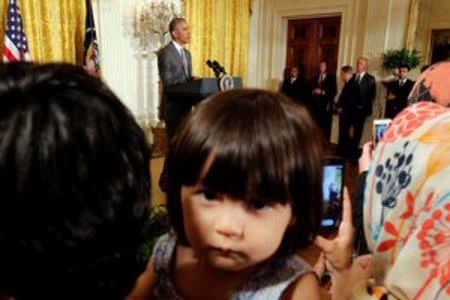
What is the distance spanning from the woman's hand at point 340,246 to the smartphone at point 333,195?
2cm

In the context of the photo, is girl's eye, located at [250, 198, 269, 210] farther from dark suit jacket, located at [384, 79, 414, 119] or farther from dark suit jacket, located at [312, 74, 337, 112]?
dark suit jacket, located at [312, 74, 337, 112]

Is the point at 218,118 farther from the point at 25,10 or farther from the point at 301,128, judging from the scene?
the point at 25,10

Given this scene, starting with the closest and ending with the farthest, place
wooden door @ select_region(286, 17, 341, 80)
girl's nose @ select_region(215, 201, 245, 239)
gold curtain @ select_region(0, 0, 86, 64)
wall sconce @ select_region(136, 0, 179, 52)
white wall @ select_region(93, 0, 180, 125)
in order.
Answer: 1. girl's nose @ select_region(215, 201, 245, 239)
2. gold curtain @ select_region(0, 0, 86, 64)
3. white wall @ select_region(93, 0, 180, 125)
4. wall sconce @ select_region(136, 0, 179, 52)
5. wooden door @ select_region(286, 17, 341, 80)

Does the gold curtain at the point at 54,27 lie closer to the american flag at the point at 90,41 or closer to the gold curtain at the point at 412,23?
the american flag at the point at 90,41

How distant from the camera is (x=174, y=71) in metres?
3.87

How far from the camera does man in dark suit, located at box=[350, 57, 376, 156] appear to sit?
19.8ft

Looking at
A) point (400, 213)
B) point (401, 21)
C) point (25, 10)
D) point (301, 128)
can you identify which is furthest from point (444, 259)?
point (401, 21)

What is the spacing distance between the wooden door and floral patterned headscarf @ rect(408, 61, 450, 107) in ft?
19.6

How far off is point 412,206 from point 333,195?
150 mm

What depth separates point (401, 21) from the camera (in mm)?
6133

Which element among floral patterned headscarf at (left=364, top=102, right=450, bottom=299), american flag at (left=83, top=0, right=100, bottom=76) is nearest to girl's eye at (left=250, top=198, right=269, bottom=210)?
floral patterned headscarf at (left=364, top=102, right=450, bottom=299)

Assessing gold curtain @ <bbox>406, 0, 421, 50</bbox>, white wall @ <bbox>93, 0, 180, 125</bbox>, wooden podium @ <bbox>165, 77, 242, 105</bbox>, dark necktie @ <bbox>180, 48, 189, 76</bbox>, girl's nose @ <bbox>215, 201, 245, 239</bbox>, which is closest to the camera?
girl's nose @ <bbox>215, 201, 245, 239</bbox>

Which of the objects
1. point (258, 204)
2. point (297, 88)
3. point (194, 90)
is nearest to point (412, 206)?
point (258, 204)

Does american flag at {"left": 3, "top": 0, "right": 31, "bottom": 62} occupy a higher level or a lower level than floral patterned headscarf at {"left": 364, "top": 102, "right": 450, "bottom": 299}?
higher
